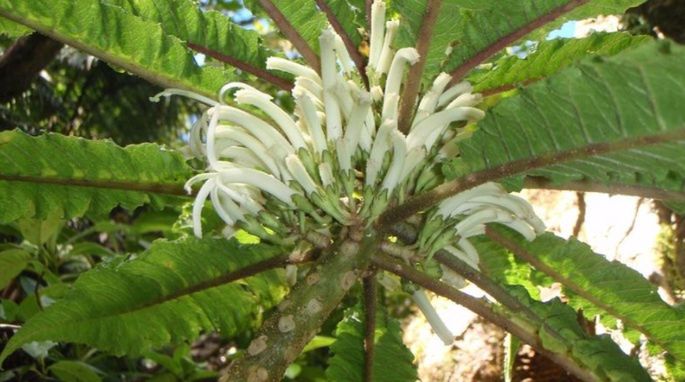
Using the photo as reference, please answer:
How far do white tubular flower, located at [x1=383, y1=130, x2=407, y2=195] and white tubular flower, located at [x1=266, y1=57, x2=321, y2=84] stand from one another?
236 millimetres

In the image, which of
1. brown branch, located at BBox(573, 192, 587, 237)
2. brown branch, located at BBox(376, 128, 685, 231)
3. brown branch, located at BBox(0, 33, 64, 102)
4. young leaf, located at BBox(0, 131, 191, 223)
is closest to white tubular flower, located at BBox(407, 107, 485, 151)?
brown branch, located at BBox(376, 128, 685, 231)

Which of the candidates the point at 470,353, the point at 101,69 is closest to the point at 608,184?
the point at 470,353

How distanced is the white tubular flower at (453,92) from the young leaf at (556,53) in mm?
68

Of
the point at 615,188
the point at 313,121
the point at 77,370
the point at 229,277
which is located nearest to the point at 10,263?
the point at 77,370

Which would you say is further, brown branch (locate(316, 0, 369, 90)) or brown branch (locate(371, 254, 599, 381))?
brown branch (locate(316, 0, 369, 90))

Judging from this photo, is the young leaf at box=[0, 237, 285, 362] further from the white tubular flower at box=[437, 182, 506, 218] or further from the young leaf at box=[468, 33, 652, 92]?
the young leaf at box=[468, 33, 652, 92]

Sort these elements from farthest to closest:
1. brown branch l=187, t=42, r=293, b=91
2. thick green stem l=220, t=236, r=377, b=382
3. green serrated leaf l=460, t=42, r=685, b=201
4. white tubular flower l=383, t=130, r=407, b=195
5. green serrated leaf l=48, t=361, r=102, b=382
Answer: green serrated leaf l=48, t=361, r=102, b=382
brown branch l=187, t=42, r=293, b=91
white tubular flower l=383, t=130, r=407, b=195
thick green stem l=220, t=236, r=377, b=382
green serrated leaf l=460, t=42, r=685, b=201

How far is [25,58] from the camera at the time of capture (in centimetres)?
269

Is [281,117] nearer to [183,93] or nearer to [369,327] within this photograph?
[183,93]

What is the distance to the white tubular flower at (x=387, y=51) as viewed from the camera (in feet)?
4.32

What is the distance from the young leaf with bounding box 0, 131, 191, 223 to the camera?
1234mm

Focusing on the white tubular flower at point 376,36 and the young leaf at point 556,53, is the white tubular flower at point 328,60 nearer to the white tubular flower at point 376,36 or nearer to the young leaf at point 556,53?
the white tubular flower at point 376,36

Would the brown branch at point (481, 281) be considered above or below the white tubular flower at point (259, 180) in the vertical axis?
above

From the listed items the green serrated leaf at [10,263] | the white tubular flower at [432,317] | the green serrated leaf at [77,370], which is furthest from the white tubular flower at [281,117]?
the green serrated leaf at [10,263]
